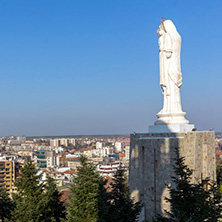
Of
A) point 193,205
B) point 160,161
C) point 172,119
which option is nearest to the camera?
point 193,205

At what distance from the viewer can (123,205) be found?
7258mm

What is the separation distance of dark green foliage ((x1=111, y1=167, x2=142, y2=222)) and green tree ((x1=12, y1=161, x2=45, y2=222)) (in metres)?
1.86

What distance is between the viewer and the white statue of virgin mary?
791 cm

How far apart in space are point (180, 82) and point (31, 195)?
16.4 ft

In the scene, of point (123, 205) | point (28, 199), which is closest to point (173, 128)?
point (123, 205)

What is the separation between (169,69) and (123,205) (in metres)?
3.65

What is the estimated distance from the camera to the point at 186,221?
441cm

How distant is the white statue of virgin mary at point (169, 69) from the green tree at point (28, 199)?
3665 mm

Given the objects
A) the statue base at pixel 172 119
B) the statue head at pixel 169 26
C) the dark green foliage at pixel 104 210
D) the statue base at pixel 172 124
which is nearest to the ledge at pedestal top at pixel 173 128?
the statue base at pixel 172 124

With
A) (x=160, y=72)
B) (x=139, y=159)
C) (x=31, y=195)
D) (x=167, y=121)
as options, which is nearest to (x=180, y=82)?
(x=160, y=72)

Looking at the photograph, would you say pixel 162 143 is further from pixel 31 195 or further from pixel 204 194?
pixel 31 195

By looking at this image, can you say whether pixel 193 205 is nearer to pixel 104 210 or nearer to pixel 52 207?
pixel 104 210

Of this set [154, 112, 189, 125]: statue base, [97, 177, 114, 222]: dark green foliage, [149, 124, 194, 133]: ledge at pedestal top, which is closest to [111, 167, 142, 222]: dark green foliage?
[97, 177, 114, 222]: dark green foliage

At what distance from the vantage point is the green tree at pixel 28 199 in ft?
23.1
